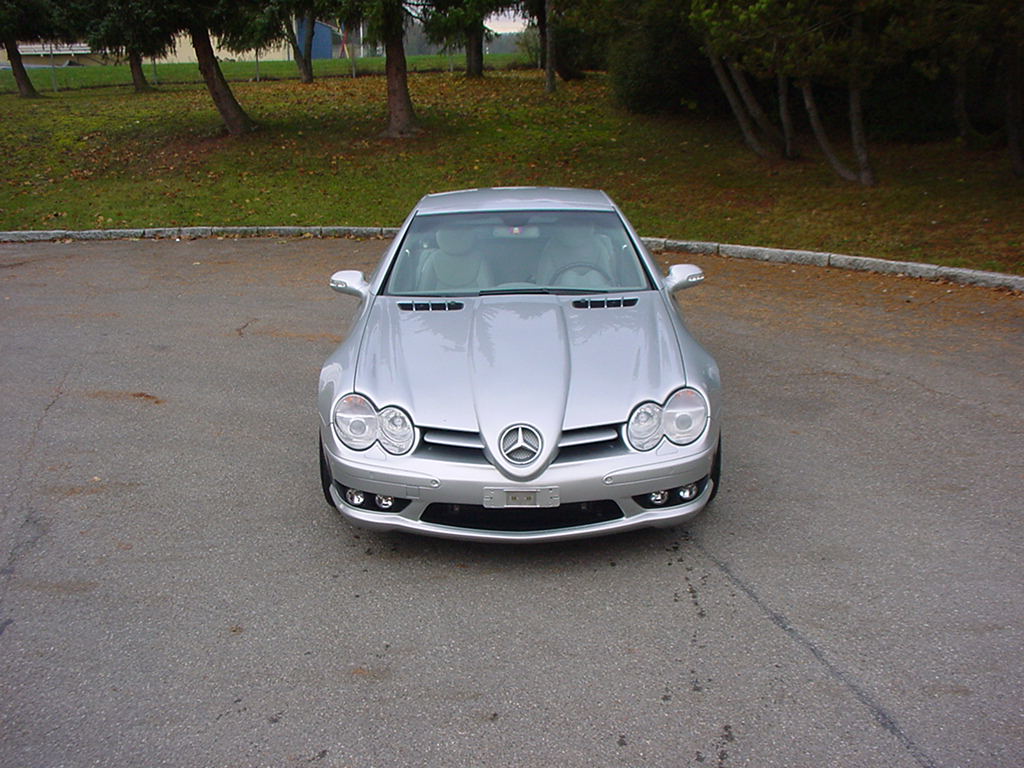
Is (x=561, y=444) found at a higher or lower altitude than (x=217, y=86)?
lower

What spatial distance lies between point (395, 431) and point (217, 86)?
61.9 ft

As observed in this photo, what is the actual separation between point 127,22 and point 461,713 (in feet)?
60.2

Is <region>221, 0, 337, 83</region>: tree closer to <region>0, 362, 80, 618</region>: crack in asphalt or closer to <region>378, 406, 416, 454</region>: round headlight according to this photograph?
<region>0, 362, 80, 618</region>: crack in asphalt

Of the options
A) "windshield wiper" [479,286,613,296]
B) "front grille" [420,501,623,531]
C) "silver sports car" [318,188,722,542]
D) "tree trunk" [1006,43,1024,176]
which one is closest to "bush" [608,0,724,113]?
"tree trunk" [1006,43,1024,176]

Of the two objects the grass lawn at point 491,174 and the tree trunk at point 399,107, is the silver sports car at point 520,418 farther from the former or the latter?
the tree trunk at point 399,107

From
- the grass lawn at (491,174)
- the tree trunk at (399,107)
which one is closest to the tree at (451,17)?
the tree trunk at (399,107)

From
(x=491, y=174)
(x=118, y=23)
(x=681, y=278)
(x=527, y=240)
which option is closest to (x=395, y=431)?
(x=527, y=240)

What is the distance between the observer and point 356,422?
14.0 ft

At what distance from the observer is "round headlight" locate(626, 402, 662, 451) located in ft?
13.7

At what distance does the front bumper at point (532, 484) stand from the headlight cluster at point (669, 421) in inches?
1.7

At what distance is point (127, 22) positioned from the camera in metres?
18.1

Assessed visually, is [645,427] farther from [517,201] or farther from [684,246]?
[684,246]

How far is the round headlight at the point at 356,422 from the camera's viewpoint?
13.9 feet

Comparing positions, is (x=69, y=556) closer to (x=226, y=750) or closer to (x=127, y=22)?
(x=226, y=750)
